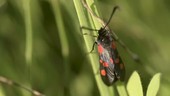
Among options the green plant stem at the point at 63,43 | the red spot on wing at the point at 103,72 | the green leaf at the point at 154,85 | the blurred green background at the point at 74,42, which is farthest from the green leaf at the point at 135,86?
the blurred green background at the point at 74,42

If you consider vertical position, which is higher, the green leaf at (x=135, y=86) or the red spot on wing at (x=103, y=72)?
the green leaf at (x=135, y=86)

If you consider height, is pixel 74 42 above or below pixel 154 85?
below

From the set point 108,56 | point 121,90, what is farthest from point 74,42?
point 121,90

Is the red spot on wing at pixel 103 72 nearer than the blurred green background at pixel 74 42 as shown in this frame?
Yes

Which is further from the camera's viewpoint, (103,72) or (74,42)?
(74,42)

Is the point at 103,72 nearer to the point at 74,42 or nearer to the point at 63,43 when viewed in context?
the point at 63,43

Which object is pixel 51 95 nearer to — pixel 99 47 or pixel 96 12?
pixel 99 47

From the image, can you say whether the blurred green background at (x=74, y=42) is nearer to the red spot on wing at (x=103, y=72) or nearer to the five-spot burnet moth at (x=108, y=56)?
the five-spot burnet moth at (x=108, y=56)

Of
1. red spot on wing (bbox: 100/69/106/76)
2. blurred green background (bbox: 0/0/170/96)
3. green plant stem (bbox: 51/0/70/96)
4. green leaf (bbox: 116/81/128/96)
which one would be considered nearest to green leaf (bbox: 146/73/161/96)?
green leaf (bbox: 116/81/128/96)

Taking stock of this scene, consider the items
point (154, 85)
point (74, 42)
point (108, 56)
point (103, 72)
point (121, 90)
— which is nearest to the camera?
point (154, 85)

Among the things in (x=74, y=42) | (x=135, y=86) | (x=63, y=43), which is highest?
(x=135, y=86)
